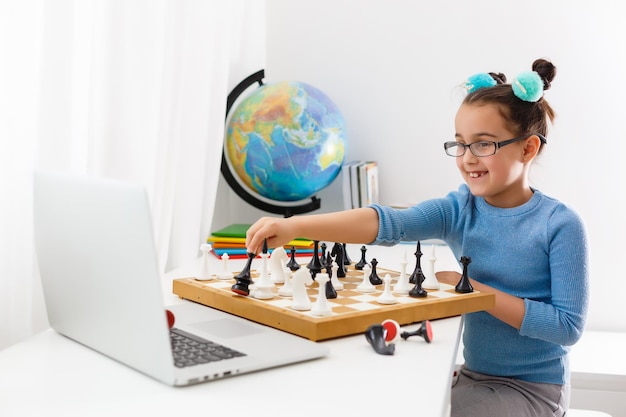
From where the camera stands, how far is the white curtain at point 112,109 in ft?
4.37

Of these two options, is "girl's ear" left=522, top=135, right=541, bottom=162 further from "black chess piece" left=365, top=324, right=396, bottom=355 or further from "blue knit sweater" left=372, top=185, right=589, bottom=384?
"black chess piece" left=365, top=324, right=396, bottom=355

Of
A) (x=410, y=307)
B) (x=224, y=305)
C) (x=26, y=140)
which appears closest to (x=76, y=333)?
(x=224, y=305)

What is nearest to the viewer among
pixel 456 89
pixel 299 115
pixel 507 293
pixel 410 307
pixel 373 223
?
pixel 410 307

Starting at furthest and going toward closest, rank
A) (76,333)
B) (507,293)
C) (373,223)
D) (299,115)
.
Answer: (299,115) → (373,223) → (507,293) → (76,333)

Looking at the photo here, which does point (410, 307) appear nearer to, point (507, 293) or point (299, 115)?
point (507, 293)

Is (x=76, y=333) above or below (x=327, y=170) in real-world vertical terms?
below

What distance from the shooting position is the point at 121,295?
3.26 feet

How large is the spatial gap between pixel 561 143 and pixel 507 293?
4.25 feet

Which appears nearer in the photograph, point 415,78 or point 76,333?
point 76,333

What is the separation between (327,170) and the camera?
238cm

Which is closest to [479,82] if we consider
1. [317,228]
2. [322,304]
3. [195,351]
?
[317,228]

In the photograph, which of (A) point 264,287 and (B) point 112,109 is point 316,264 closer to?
(A) point 264,287

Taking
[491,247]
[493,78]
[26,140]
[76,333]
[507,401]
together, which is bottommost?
[507,401]

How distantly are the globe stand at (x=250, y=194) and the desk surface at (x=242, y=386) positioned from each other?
1371 millimetres
